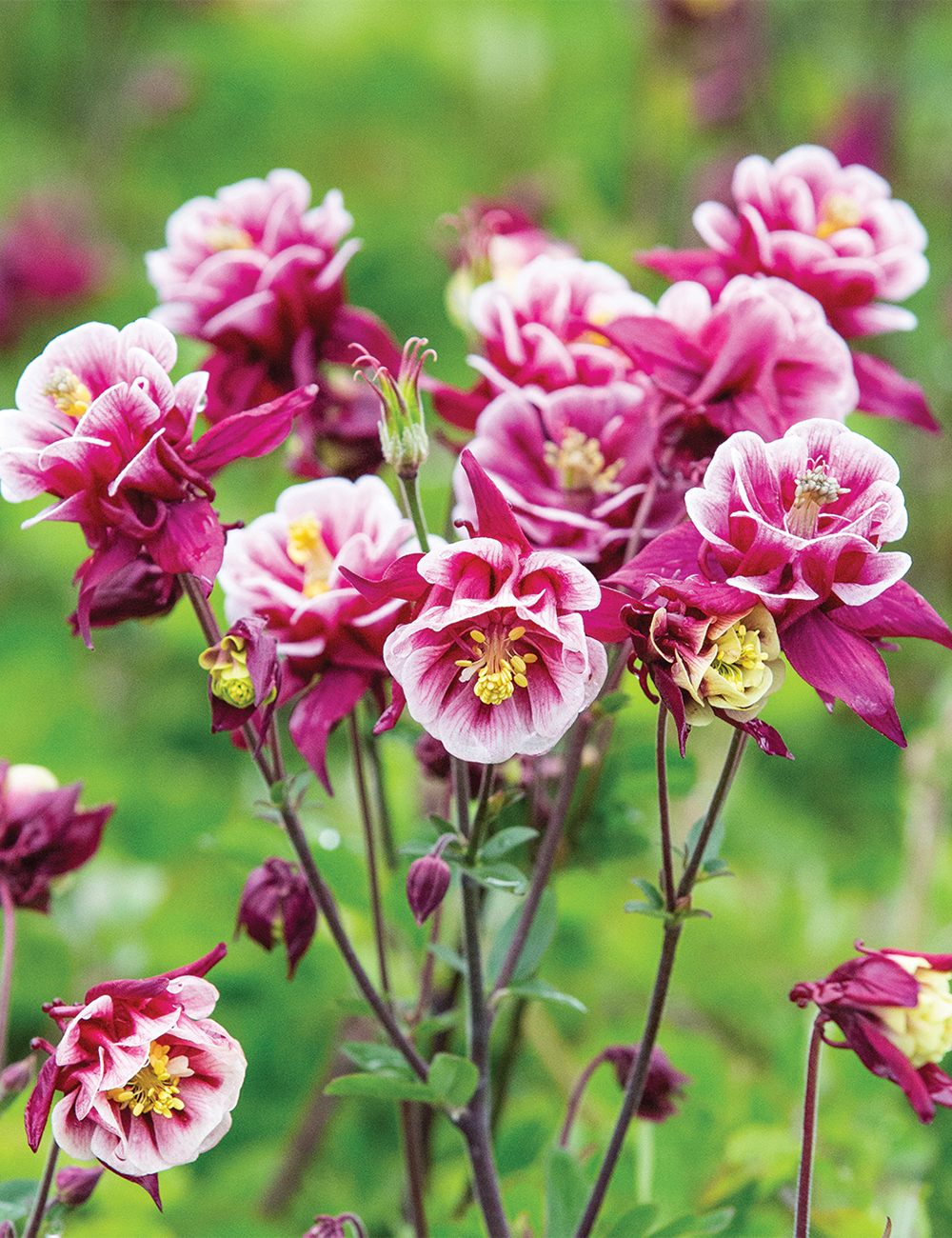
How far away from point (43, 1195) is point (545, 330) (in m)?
0.54

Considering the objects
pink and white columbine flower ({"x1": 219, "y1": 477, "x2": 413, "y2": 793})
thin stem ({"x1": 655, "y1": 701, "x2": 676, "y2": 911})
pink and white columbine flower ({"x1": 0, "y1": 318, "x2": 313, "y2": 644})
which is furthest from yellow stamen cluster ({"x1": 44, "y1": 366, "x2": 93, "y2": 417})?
thin stem ({"x1": 655, "y1": 701, "x2": 676, "y2": 911})

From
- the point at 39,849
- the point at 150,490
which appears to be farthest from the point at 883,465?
the point at 39,849

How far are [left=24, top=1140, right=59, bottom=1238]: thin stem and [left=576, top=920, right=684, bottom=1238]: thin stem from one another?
27 centimetres

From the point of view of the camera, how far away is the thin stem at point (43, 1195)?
2.00 ft

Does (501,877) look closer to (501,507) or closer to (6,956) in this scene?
(501,507)

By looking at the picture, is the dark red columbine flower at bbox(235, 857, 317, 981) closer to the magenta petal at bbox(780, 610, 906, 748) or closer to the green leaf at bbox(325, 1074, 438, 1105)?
the green leaf at bbox(325, 1074, 438, 1105)

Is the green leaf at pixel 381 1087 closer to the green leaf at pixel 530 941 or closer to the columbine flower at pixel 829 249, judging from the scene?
the green leaf at pixel 530 941

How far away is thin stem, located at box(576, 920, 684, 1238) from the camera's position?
646mm

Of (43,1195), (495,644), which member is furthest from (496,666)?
(43,1195)

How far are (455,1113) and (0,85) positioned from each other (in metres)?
2.97

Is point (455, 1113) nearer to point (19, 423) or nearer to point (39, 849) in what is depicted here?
point (39, 849)

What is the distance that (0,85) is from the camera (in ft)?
9.90

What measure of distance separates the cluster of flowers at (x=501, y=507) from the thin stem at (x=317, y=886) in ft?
0.04

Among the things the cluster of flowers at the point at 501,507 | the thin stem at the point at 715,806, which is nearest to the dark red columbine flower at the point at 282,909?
the cluster of flowers at the point at 501,507
